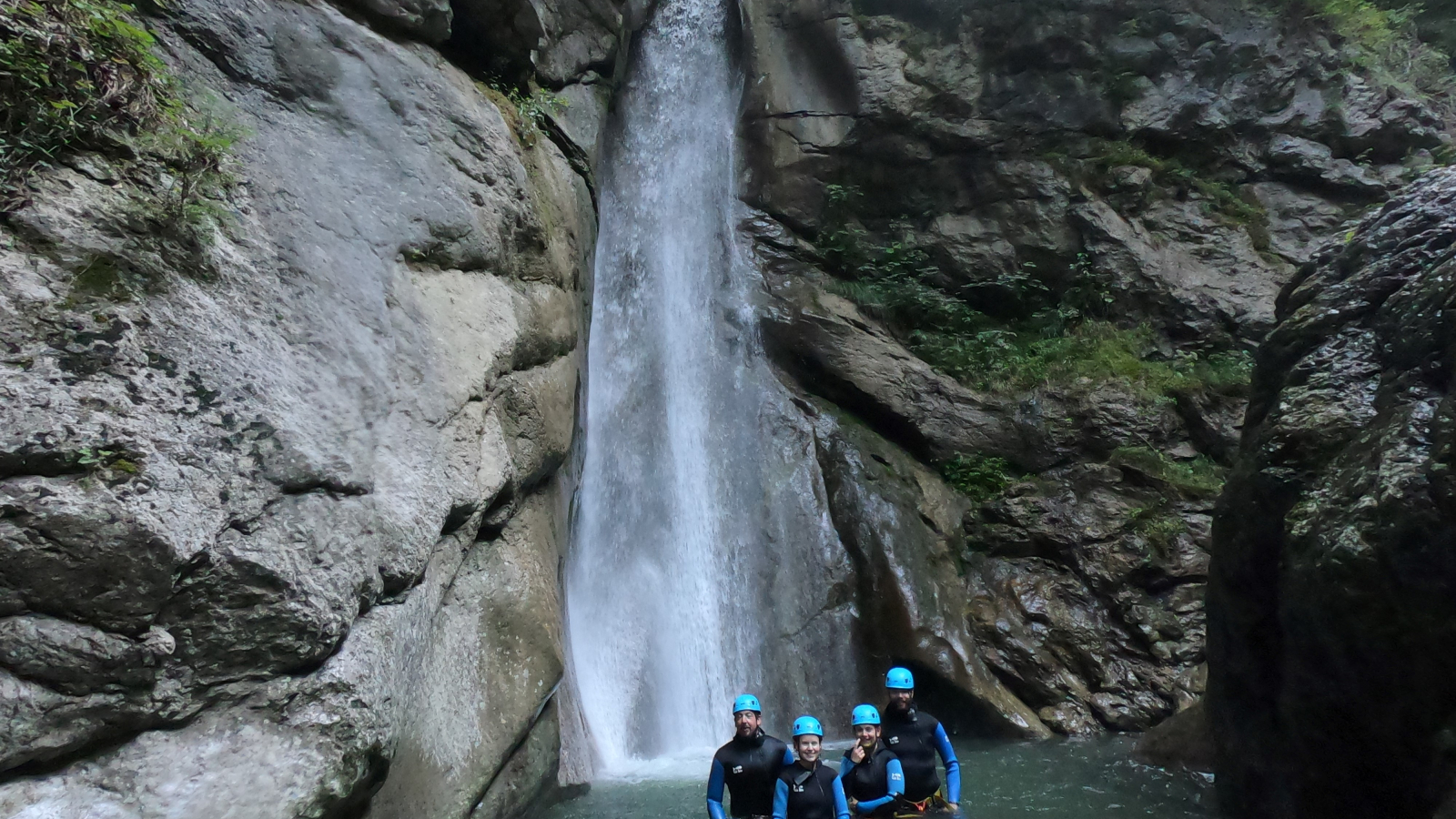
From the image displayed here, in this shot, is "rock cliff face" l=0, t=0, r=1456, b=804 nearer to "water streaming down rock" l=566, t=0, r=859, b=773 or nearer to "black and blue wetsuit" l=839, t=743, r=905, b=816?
"water streaming down rock" l=566, t=0, r=859, b=773

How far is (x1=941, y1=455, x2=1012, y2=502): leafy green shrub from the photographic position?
39.4 ft

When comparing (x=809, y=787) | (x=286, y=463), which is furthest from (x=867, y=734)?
(x=286, y=463)

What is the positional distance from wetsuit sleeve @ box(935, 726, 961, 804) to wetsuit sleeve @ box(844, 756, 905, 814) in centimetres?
39

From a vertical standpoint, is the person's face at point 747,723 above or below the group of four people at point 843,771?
above

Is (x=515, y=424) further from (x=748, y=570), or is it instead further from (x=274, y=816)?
(x=748, y=570)

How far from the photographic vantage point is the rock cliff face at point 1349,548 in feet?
12.8

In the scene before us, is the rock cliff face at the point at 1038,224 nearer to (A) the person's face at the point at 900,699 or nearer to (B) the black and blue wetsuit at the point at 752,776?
(A) the person's face at the point at 900,699

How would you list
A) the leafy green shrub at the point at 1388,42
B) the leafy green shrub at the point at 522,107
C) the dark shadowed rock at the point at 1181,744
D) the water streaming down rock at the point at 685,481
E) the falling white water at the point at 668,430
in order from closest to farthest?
the dark shadowed rock at the point at 1181,744, the leafy green shrub at the point at 522,107, the falling white water at the point at 668,430, the water streaming down rock at the point at 685,481, the leafy green shrub at the point at 1388,42

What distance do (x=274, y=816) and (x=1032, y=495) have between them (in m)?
10.4

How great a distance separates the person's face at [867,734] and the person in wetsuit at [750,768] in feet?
1.52

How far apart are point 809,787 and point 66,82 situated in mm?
5508

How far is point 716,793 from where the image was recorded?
4.98m

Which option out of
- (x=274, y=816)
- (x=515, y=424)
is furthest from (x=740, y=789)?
(x=515, y=424)

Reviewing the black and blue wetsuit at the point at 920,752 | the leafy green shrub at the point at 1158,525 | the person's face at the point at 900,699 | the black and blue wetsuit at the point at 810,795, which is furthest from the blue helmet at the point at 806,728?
the leafy green shrub at the point at 1158,525
